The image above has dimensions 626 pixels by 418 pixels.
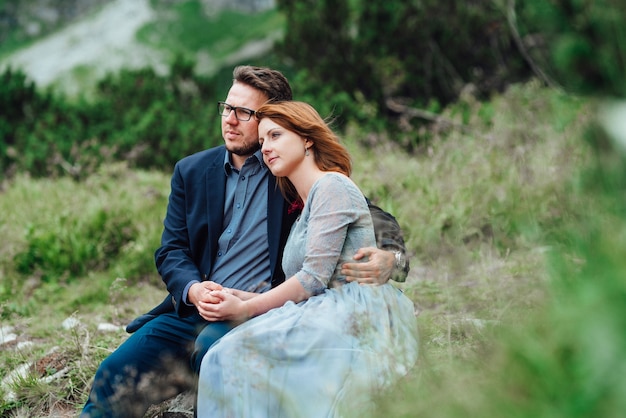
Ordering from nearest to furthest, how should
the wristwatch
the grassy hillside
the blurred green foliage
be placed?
the grassy hillside < the wristwatch < the blurred green foliage

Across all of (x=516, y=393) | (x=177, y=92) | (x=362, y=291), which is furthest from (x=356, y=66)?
(x=516, y=393)

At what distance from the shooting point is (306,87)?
11.1 meters

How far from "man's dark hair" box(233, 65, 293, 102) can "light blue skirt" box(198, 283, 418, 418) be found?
1184 millimetres

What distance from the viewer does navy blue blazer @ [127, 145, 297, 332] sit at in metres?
3.29

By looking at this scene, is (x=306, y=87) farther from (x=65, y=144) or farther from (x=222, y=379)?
(x=222, y=379)

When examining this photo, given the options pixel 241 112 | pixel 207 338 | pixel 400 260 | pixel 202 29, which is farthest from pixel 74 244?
pixel 202 29

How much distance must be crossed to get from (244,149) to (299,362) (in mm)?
1282

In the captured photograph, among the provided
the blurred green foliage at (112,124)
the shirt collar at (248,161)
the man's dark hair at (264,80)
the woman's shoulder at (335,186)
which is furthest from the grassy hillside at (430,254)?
the blurred green foliage at (112,124)

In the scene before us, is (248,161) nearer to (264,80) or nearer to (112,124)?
(264,80)

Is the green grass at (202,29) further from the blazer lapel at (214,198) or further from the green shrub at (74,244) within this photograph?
the blazer lapel at (214,198)

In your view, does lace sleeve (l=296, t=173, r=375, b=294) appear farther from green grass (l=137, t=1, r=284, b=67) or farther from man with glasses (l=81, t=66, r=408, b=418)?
green grass (l=137, t=1, r=284, b=67)

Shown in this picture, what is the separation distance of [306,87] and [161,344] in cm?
834

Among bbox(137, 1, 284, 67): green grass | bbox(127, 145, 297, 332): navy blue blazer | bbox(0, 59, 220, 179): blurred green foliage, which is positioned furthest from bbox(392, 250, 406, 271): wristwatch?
bbox(137, 1, 284, 67): green grass

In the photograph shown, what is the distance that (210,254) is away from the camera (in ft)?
11.2
